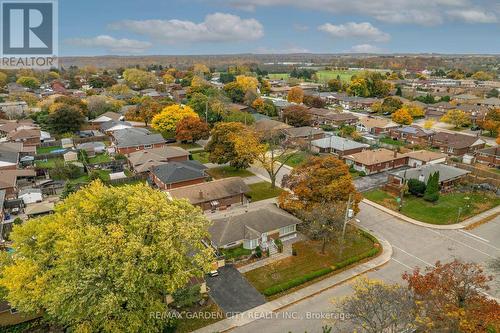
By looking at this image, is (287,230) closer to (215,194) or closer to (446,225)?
(215,194)

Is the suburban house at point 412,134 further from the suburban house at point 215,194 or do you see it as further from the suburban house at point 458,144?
the suburban house at point 215,194

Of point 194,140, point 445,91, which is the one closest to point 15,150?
point 194,140

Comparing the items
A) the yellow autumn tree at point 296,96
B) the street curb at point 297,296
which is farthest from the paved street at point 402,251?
the yellow autumn tree at point 296,96

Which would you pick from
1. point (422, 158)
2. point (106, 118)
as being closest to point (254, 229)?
point (422, 158)

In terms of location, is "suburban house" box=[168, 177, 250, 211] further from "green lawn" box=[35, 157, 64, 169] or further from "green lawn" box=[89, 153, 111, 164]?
"green lawn" box=[35, 157, 64, 169]

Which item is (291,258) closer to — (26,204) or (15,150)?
(26,204)

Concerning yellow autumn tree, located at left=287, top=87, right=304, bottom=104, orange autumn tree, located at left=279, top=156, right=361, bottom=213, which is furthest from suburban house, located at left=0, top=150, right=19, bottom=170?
yellow autumn tree, located at left=287, top=87, right=304, bottom=104

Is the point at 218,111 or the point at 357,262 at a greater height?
the point at 218,111
